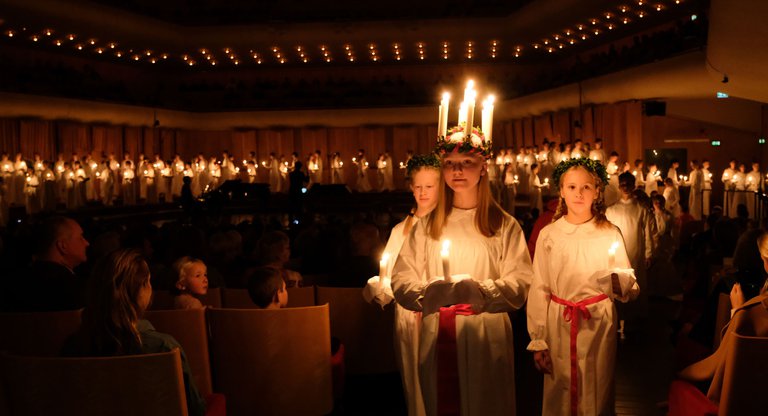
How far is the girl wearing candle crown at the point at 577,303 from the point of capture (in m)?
3.79

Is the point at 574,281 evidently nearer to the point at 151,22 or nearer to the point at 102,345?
the point at 102,345

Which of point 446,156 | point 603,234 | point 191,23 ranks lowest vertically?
point 603,234

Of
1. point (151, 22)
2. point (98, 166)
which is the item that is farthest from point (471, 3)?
point (98, 166)

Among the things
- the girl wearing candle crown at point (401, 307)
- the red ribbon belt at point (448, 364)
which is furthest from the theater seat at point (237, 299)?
the red ribbon belt at point (448, 364)

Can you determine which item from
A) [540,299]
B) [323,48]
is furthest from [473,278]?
[323,48]

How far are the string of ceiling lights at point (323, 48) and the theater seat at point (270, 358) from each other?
19.9 metres

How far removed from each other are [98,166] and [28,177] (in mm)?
3412

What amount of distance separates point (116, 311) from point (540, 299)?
222 cm

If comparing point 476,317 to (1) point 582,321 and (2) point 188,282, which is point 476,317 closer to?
(1) point 582,321

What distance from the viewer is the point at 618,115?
66.1 ft

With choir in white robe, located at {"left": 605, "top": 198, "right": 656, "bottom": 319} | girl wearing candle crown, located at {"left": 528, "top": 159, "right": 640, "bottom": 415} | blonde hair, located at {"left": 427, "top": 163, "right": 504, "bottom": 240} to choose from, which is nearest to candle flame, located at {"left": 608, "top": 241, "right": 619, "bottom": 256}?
girl wearing candle crown, located at {"left": 528, "top": 159, "right": 640, "bottom": 415}

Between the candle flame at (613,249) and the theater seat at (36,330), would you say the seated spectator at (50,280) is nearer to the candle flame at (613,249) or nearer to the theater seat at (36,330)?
the theater seat at (36,330)

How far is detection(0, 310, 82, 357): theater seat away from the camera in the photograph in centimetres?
383

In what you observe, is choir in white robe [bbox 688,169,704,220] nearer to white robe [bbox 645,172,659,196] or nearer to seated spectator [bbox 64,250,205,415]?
white robe [bbox 645,172,659,196]
